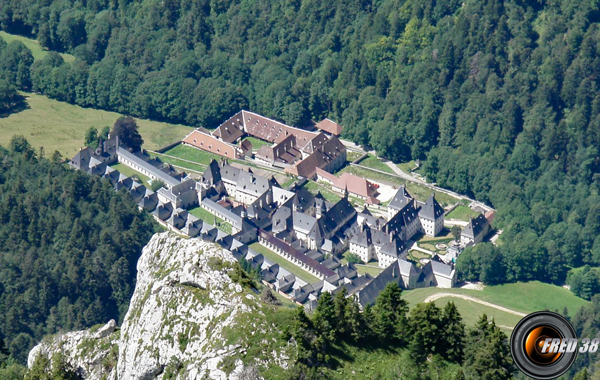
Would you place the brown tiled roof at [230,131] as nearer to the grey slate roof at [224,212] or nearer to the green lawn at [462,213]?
the grey slate roof at [224,212]

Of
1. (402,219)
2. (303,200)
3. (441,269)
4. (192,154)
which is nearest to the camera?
(441,269)

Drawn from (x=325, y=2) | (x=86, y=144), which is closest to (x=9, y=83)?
(x=86, y=144)

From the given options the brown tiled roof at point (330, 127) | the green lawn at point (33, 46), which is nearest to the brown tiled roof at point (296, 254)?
the brown tiled roof at point (330, 127)

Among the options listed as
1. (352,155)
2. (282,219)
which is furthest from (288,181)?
(352,155)

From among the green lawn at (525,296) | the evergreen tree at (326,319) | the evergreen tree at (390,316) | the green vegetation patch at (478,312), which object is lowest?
the green lawn at (525,296)

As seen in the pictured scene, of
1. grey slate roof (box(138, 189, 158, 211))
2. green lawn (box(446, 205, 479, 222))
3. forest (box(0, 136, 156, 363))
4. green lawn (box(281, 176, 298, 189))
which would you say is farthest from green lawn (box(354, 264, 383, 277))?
grey slate roof (box(138, 189, 158, 211))

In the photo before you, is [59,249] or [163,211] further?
[163,211]

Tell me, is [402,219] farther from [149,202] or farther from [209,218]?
[149,202]
